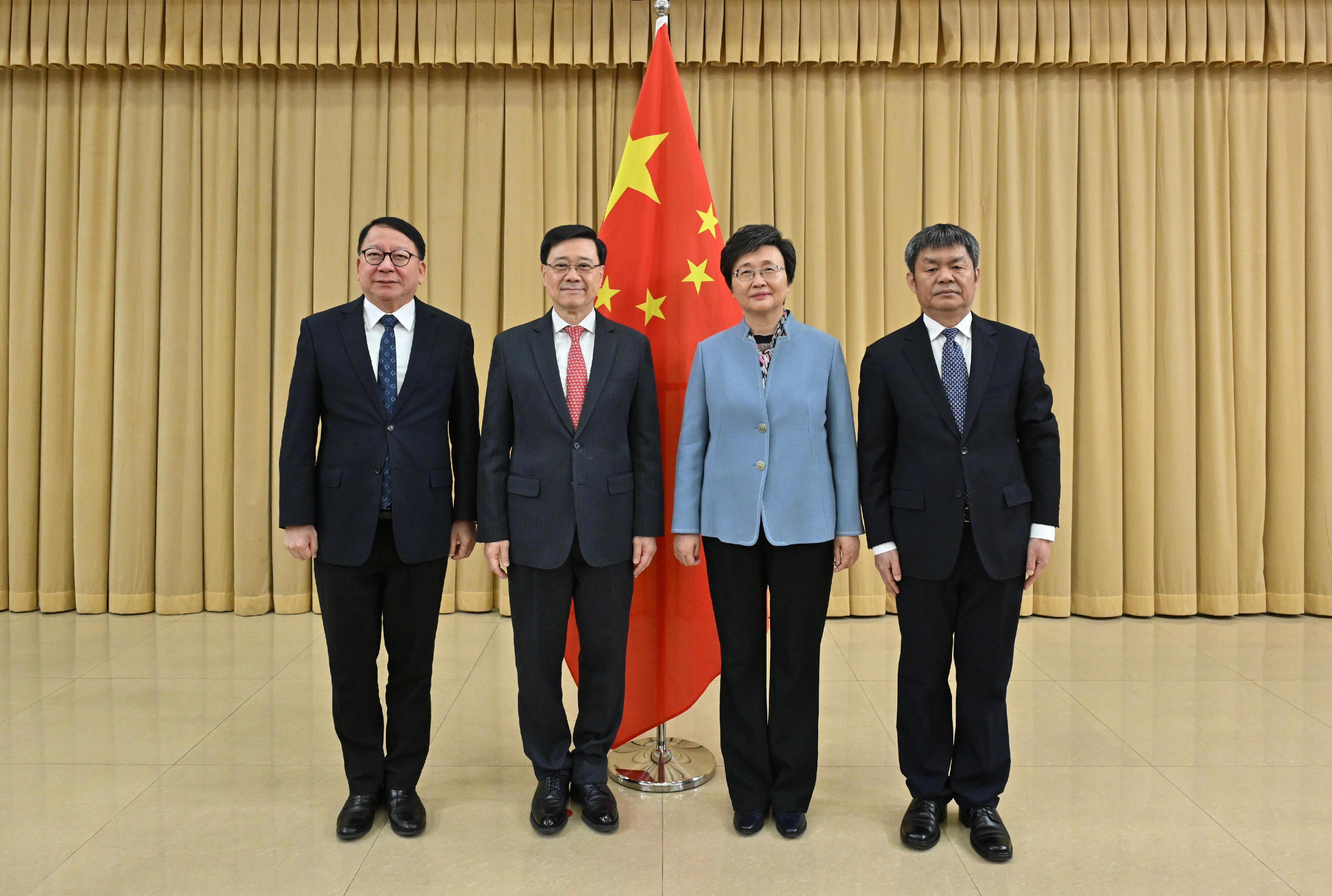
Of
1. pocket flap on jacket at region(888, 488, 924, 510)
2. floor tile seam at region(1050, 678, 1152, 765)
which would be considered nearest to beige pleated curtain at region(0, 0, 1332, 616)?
floor tile seam at region(1050, 678, 1152, 765)

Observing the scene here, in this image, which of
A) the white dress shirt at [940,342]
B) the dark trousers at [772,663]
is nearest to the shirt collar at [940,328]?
the white dress shirt at [940,342]

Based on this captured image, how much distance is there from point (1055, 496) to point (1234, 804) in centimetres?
110

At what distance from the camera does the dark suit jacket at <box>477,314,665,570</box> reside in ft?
7.13

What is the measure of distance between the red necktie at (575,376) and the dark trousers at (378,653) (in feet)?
1.75

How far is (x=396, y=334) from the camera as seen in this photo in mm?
2207

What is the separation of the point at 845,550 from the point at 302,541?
1.38 m

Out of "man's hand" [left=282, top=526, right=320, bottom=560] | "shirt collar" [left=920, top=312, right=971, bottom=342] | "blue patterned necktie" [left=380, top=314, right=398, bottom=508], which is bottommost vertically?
"man's hand" [left=282, top=526, right=320, bottom=560]

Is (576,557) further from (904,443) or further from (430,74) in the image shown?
(430,74)

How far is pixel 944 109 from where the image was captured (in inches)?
174

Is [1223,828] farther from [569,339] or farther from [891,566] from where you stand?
[569,339]

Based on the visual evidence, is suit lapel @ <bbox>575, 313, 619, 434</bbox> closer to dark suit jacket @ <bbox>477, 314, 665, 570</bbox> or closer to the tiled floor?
dark suit jacket @ <bbox>477, 314, 665, 570</bbox>

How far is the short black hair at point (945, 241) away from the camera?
207 centimetres

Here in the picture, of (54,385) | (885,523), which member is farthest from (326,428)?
(54,385)

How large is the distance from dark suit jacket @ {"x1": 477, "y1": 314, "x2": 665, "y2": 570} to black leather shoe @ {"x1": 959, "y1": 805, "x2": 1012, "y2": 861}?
3.57ft
